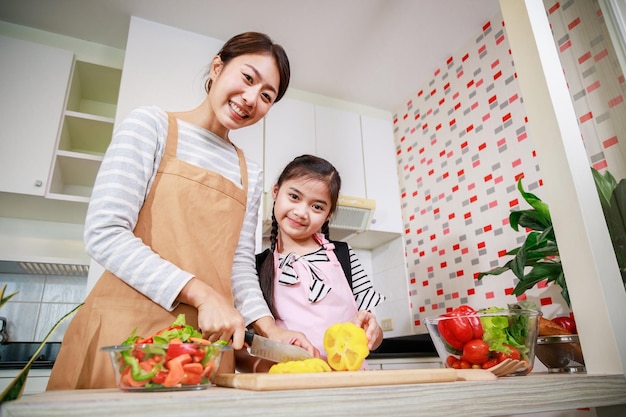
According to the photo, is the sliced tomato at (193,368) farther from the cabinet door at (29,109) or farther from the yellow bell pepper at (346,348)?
the cabinet door at (29,109)

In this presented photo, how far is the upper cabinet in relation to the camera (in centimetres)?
194

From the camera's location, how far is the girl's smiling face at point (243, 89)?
903mm

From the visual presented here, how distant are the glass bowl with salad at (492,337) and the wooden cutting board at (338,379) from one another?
139 mm

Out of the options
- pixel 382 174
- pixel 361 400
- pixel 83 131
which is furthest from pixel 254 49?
pixel 382 174

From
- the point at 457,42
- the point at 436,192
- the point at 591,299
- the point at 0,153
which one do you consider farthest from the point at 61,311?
the point at 457,42

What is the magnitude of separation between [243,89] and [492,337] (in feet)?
2.24

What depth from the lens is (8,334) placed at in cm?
193

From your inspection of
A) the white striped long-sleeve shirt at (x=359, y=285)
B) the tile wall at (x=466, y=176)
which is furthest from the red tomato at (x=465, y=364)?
the tile wall at (x=466, y=176)

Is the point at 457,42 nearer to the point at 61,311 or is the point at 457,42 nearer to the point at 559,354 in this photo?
the point at 559,354

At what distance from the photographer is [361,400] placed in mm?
363

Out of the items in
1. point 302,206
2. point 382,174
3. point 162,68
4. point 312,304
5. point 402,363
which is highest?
point 162,68

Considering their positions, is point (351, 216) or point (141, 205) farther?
point (351, 216)

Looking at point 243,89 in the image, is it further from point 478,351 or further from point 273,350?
point 478,351

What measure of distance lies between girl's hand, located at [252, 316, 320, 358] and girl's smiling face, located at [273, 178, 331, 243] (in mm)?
370
